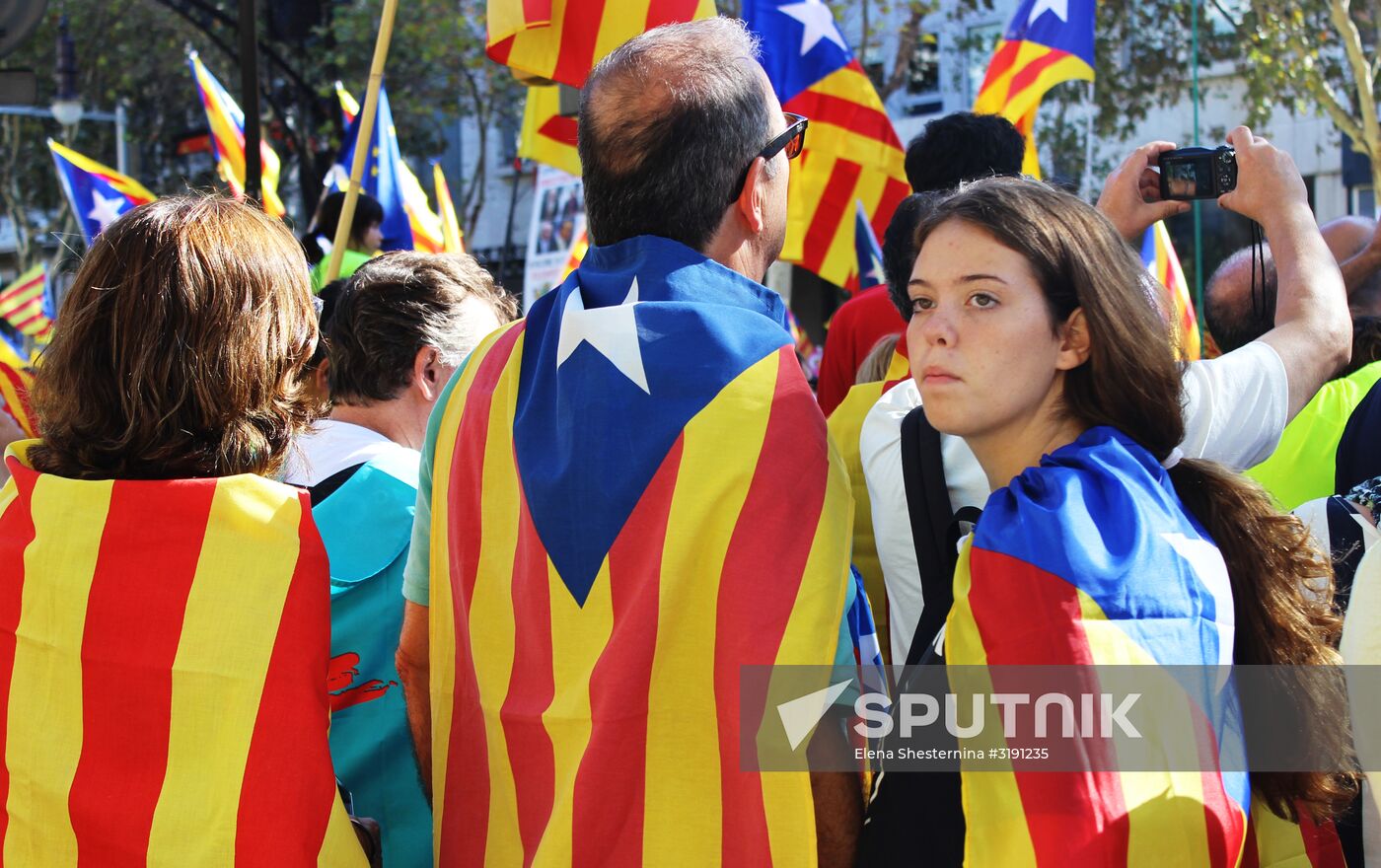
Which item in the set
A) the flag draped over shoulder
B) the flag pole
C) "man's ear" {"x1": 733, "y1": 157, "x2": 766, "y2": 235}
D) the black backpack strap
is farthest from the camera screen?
the flag draped over shoulder

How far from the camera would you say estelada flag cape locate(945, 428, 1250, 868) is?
5.50 feet

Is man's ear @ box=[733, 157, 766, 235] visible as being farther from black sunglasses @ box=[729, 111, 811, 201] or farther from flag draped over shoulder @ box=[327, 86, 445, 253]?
flag draped over shoulder @ box=[327, 86, 445, 253]

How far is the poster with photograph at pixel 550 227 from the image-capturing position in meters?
11.5

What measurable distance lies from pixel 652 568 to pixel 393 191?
5122 millimetres

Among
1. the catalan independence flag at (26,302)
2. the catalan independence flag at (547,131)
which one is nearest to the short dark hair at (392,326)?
the catalan independence flag at (547,131)

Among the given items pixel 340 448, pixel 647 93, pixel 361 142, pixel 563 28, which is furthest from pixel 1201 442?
pixel 361 142

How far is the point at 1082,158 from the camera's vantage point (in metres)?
18.7

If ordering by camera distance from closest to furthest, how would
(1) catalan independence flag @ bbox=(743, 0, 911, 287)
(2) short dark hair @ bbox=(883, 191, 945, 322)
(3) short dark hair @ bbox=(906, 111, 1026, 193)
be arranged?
(2) short dark hair @ bbox=(883, 191, 945, 322), (3) short dark hair @ bbox=(906, 111, 1026, 193), (1) catalan independence flag @ bbox=(743, 0, 911, 287)

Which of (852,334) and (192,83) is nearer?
(852,334)

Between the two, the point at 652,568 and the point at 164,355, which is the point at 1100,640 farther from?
the point at 164,355

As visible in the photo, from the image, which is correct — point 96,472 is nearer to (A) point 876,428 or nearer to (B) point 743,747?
(B) point 743,747

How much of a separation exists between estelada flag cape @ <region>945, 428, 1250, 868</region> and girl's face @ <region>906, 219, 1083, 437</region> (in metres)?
0.15

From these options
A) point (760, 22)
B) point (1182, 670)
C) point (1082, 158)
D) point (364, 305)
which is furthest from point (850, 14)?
point (1182, 670)

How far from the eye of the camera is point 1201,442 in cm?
209
